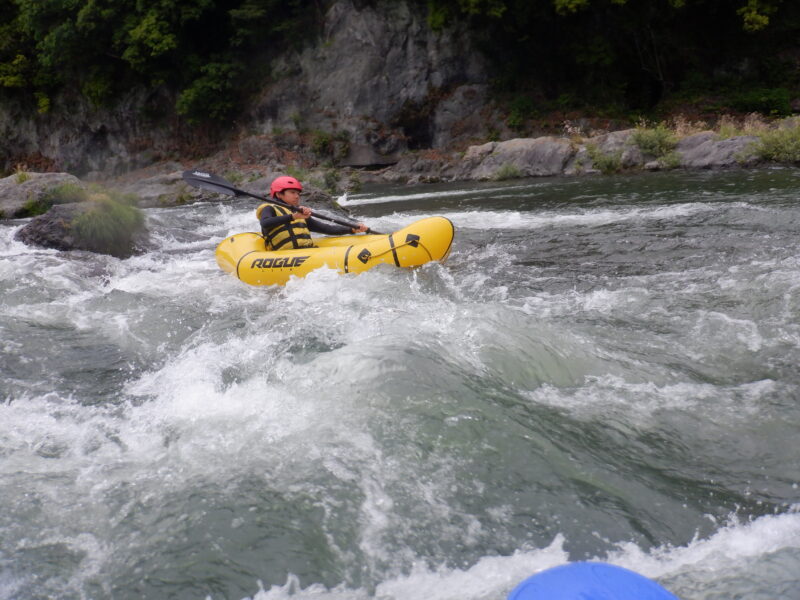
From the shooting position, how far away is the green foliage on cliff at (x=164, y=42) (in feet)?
73.9

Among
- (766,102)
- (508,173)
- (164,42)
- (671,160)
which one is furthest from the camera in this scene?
(164,42)

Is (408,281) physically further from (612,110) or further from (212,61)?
(212,61)

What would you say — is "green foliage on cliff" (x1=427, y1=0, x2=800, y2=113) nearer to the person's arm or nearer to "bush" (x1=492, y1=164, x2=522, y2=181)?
"bush" (x1=492, y1=164, x2=522, y2=181)

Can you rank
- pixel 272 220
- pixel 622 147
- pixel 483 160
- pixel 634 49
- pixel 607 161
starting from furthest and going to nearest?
pixel 634 49
pixel 483 160
pixel 622 147
pixel 607 161
pixel 272 220

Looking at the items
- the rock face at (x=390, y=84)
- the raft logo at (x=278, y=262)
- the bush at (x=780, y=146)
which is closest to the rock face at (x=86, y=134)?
the rock face at (x=390, y=84)

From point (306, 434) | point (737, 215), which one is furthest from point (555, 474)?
point (737, 215)

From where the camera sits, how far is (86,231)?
7781mm

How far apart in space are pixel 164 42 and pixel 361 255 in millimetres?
20124

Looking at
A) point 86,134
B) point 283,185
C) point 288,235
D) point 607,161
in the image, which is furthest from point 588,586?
point 86,134

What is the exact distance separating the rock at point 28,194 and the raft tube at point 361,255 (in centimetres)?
585

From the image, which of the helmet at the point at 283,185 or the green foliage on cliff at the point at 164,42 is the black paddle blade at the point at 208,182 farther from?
the green foliage on cliff at the point at 164,42

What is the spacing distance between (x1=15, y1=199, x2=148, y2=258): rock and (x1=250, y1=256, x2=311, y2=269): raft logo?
2.68 meters

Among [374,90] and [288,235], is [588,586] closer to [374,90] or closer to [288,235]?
[288,235]

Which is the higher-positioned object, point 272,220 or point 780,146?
point 272,220
